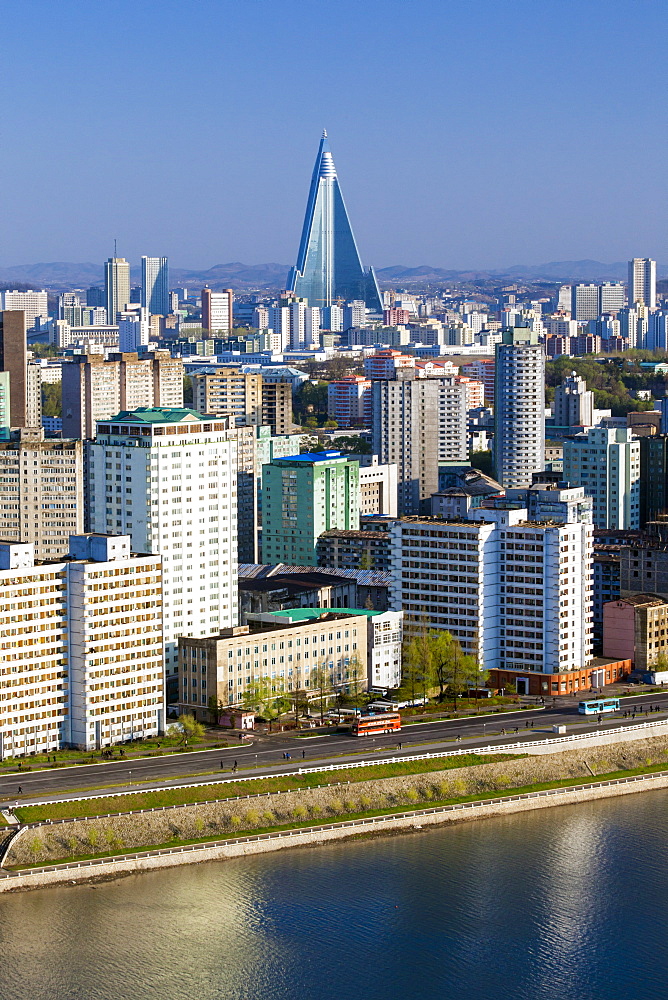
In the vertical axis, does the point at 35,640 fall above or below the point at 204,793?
above

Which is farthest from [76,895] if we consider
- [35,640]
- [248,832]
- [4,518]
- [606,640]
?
[4,518]

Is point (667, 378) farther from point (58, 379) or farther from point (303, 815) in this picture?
point (303, 815)

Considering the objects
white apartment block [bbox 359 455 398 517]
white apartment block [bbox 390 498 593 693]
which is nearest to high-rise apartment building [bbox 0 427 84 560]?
white apartment block [bbox 390 498 593 693]

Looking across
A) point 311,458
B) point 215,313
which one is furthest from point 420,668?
point 215,313

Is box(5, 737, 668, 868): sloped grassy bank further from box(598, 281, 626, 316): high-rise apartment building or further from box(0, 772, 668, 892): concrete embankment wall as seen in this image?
box(598, 281, 626, 316): high-rise apartment building

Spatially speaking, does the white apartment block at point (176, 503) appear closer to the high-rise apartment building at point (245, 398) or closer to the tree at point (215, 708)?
the tree at point (215, 708)

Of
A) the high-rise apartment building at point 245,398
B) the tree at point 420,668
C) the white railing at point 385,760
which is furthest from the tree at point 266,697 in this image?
the high-rise apartment building at point 245,398

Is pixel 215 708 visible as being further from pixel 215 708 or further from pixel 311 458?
pixel 311 458
